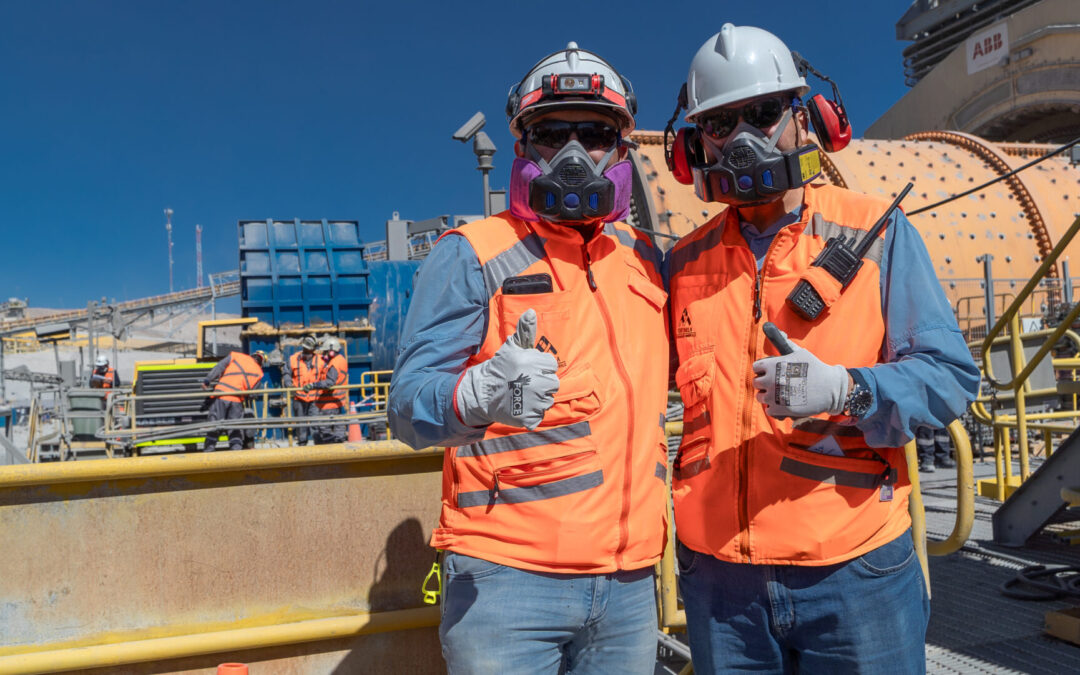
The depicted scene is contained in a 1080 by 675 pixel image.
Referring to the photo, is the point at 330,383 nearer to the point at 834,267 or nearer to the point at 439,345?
the point at 439,345

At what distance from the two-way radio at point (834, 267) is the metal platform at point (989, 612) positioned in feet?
8.22

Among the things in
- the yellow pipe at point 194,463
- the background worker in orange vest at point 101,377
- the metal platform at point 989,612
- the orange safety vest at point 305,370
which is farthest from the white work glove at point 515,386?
the background worker in orange vest at point 101,377

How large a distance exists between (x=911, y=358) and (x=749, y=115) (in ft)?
2.43

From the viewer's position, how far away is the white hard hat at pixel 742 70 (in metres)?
1.93

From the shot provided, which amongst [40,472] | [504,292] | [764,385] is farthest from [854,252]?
[40,472]

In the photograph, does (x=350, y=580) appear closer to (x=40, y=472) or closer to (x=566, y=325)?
(x=40, y=472)

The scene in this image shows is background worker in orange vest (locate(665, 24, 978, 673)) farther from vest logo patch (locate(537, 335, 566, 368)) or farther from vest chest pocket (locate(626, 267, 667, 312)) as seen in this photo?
vest logo patch (locate(537, 335, 566, 368))

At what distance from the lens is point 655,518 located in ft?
6.03

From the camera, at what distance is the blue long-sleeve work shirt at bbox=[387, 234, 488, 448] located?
163cm

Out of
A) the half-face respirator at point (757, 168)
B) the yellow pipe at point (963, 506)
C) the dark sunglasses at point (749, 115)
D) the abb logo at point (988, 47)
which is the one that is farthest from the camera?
the abb logo at point (988, 47)

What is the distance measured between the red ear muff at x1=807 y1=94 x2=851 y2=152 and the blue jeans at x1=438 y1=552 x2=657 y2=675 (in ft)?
4.35

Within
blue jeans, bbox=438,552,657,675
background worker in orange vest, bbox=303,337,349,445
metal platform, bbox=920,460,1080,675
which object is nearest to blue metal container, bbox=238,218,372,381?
background worker in orange vest, bbox=303,337,349,445

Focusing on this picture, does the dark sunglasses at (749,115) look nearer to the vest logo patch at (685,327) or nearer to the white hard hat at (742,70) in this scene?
the white hard hat at (742,70)

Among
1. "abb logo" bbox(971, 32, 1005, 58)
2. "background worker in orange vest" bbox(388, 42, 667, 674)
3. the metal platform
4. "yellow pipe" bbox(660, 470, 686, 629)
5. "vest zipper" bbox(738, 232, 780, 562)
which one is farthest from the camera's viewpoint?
"abb logo" bbox(971, 32, 1005, 58)
